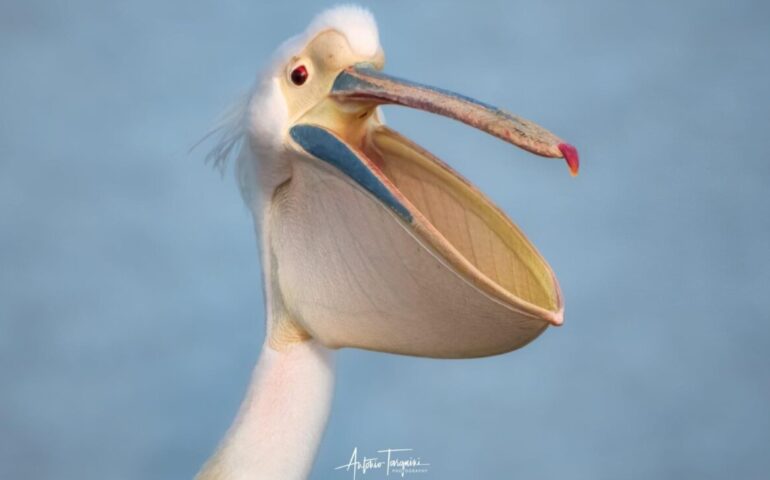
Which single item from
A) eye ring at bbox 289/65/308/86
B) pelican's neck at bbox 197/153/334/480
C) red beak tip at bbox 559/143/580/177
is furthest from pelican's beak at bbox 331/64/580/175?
pelican's neck at bbox 197/153/334/480

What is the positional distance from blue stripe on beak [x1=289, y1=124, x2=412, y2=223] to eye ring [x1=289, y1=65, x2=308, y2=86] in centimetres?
21

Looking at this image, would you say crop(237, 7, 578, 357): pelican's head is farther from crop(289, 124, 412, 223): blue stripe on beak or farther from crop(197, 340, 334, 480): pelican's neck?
crop(197, 340, 334, 480): pelican's neck

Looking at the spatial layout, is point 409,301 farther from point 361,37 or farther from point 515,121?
point 361,37

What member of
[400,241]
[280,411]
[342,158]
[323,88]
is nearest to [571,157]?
[400,241]

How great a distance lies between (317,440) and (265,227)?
2.97 feet

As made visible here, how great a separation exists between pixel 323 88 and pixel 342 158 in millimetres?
437

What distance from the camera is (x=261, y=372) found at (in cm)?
483

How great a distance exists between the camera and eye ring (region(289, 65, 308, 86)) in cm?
484

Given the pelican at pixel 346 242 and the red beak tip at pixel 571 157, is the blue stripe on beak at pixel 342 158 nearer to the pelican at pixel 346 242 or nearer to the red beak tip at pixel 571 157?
the pelican at pixel 346 242

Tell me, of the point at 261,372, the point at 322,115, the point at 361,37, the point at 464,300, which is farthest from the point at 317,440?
the point at 361,37

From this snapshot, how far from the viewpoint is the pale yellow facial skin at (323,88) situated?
4.80 metres

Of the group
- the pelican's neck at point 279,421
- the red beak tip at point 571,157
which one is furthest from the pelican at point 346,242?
the red beak tip at point 571,157

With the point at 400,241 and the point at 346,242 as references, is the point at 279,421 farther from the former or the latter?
the point at 400,241

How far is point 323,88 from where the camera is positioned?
480cm
